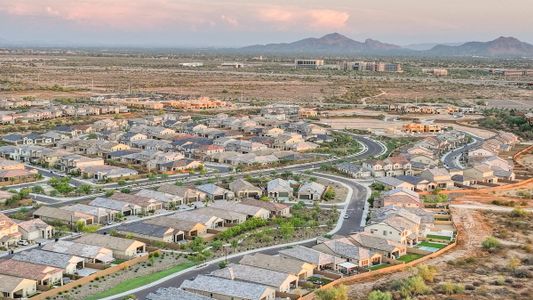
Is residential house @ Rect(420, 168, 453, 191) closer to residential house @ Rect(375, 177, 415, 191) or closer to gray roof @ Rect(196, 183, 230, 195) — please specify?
residential house @ Rect(375, 177, 415, 191)

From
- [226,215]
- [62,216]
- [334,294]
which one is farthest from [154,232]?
[334,294]

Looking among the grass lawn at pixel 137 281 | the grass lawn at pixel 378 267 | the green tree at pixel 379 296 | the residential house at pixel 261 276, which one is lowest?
the grass lawn at pixel 137 281

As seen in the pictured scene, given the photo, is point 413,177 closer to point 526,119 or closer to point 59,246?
point 59,246

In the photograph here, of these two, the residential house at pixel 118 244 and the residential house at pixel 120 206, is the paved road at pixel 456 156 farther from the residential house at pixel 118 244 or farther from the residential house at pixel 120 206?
the residential house at pixel 118 244

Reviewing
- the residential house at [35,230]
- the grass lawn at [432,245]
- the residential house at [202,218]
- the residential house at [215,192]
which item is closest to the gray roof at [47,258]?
the residential house at [35,230]

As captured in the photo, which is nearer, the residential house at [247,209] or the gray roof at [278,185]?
the residential house at [247,209]

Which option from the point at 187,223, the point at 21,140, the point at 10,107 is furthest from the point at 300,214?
the point at 10,107
